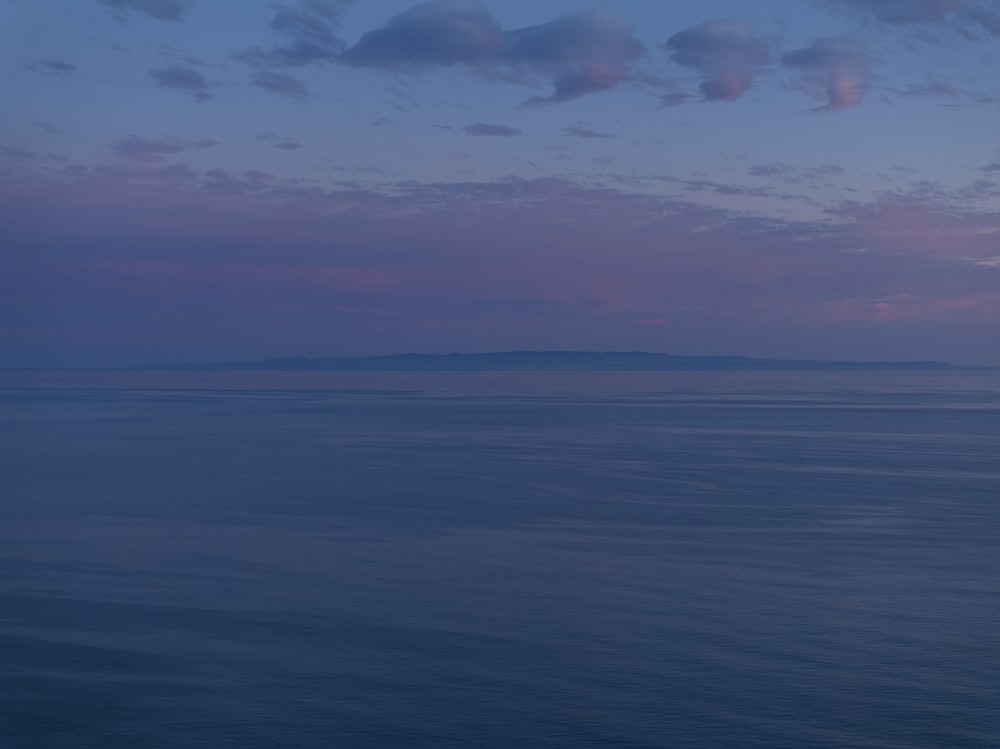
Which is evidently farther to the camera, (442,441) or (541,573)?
(442,441)

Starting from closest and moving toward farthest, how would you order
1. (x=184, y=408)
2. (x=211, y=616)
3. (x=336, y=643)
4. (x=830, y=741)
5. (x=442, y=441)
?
(x=830, y=741)
(x=336, y=643)
(x=211, y=616)
(x=442, y=441)
(x=184, y=408)

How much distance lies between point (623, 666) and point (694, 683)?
2.06 feet

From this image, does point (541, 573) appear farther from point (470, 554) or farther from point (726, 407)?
point (726, 407)

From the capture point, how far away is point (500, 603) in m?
11.1

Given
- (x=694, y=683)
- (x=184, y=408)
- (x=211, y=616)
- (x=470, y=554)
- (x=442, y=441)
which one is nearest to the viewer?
(x=694, y=683)

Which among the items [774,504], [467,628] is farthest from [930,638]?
[774,504]

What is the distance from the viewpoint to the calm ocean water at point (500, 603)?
798 cm

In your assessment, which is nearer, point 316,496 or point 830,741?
point 830,741

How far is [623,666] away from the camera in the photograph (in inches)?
358

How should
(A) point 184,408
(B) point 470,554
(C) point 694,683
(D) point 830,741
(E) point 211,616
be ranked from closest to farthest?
(D) point 830,741 < (C) point 694,683 < (E) point 211,616 < (B) point 470,554 < (A) point 184,408

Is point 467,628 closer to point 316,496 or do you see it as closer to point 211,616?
point 211,616

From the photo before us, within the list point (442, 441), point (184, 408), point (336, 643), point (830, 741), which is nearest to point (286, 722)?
point (336, 643)

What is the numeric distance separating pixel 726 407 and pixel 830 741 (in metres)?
40.7

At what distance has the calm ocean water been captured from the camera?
798 centimetres
